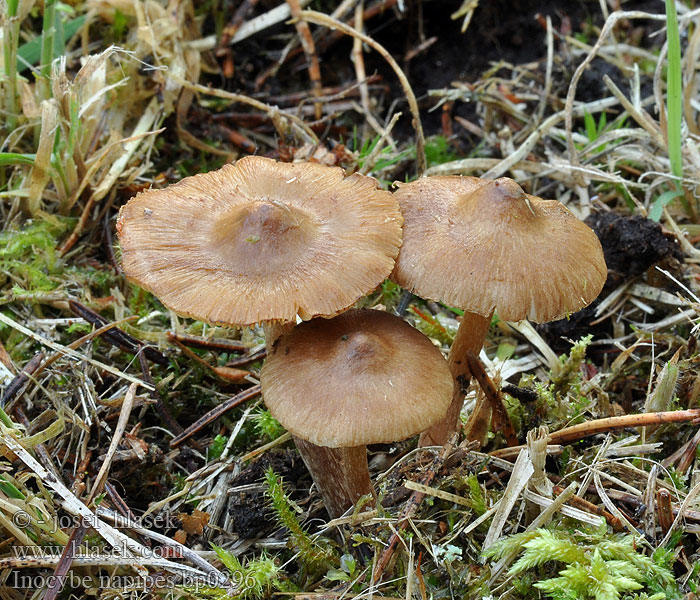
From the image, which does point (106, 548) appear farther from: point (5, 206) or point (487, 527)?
point (5, 206)

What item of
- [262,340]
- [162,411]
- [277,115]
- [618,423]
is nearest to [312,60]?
[277,115]

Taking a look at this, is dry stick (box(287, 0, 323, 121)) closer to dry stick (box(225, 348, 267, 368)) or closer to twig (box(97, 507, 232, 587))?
dry stick (box(225, 348, 267, 368))

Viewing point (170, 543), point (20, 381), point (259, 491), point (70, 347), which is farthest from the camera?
point (70, 347)

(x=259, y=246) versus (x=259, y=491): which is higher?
(x=259, y=246)

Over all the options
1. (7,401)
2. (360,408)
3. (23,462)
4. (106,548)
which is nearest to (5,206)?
(7,401)

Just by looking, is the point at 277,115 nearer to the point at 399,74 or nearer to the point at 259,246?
the point at 399,74
